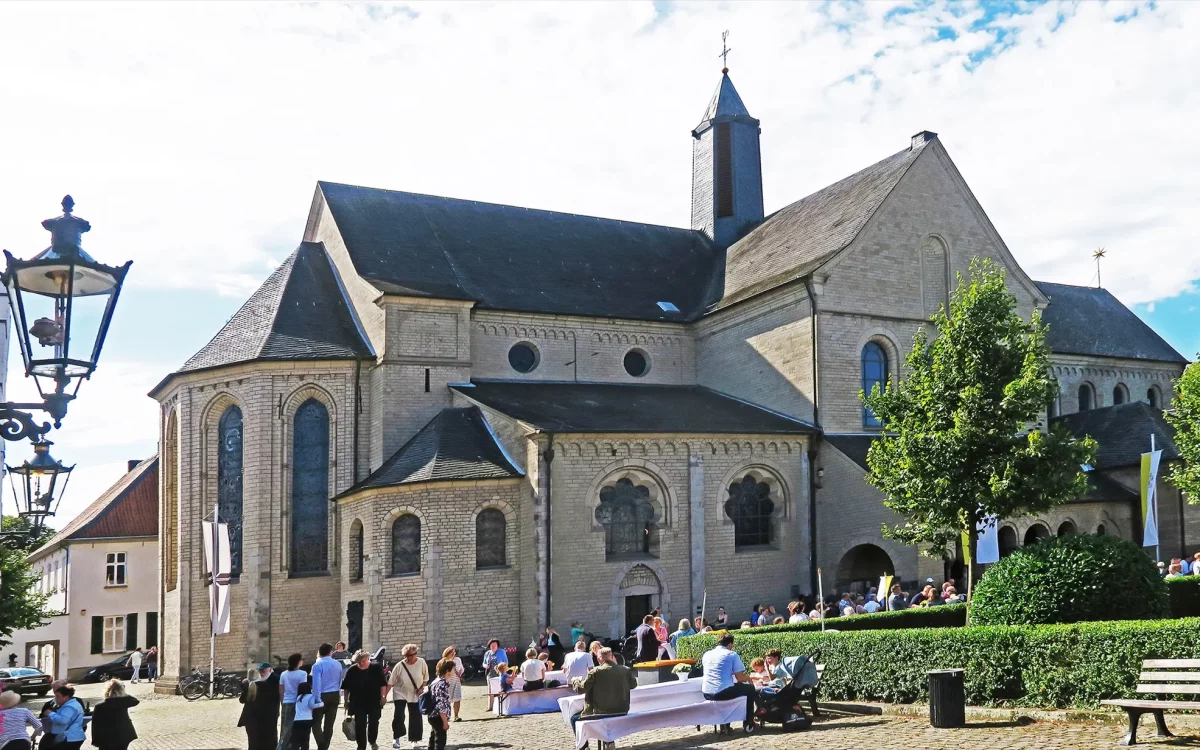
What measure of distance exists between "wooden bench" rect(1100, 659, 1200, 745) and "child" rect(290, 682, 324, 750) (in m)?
9.83

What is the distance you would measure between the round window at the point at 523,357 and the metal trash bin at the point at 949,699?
2069cm

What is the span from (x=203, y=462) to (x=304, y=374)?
12.3ft

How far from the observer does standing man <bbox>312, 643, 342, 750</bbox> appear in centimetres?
1505

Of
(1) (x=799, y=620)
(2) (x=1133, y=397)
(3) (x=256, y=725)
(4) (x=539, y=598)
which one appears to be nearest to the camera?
(3) (x=256, y=725)

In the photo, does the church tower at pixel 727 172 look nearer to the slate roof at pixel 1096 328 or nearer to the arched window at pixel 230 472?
the slate roof at pixel 1096 328

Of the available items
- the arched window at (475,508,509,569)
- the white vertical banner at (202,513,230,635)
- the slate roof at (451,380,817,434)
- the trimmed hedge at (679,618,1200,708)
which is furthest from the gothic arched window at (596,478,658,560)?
the trimmed hedge at (679,618,1200,708)

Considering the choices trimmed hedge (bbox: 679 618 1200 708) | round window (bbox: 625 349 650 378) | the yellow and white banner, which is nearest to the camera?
trimmed hedge (bbox: 679 618 1200 708)

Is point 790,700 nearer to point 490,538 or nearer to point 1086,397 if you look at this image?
point 490,538

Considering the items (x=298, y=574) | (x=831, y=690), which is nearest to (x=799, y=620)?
(x=831, y=690)

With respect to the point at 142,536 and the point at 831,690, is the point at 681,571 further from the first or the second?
the point at 142,536

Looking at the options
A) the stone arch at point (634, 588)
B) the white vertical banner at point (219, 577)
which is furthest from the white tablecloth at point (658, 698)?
the white vertical banner at point (219, 577)

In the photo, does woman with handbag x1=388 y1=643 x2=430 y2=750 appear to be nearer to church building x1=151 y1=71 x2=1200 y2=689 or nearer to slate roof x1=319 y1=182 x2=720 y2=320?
church building x1=151 y1=71 x2=1200 y2=689

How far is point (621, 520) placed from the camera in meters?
28.8

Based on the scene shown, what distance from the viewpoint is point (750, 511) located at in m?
30.6
